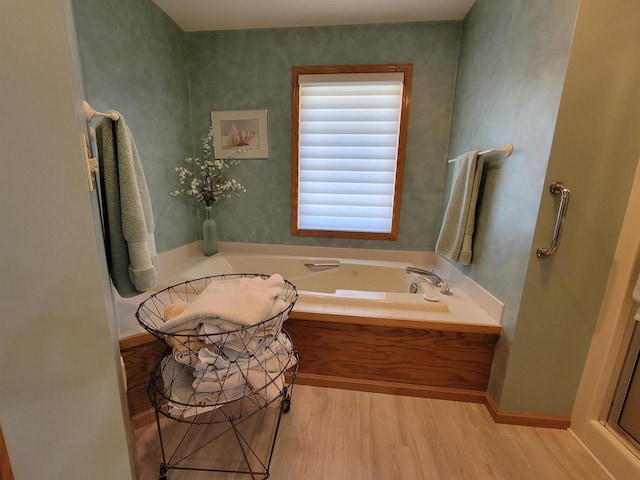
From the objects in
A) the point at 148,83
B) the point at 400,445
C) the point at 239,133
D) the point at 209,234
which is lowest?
the point at 400,445

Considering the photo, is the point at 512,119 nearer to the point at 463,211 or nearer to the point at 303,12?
the point at 463,211

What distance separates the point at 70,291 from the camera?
52 centimetres

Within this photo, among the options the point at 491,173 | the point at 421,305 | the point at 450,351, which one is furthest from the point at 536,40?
the point at 450,351

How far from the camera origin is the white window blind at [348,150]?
207 centimetres

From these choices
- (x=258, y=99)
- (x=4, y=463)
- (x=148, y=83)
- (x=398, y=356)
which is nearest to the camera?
(x=4, y=463)

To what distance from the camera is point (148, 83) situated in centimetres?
175

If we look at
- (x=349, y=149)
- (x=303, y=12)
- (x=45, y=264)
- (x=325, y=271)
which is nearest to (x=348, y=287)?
(x=325, y=271)

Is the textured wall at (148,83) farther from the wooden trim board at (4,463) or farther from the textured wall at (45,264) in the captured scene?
the wooden trim board at (4,463)

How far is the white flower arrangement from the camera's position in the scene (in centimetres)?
219

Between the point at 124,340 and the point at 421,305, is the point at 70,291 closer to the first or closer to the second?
the point at 124,340

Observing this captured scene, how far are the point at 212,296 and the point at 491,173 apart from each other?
5.07 ft

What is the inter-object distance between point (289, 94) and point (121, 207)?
1643 mm

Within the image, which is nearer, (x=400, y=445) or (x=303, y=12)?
(x=400, y=445)

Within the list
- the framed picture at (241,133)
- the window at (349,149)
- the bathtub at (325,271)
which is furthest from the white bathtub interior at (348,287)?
the framed picture at (241,133)
